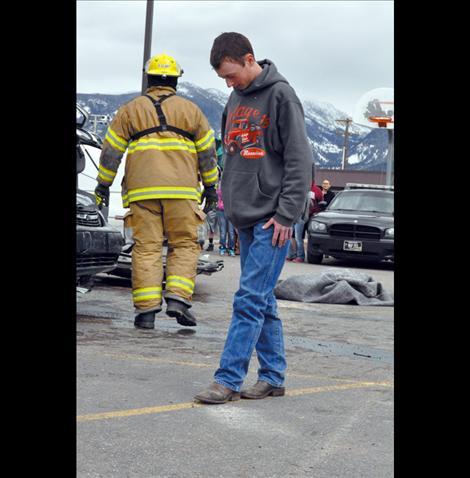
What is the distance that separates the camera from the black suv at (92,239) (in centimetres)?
809

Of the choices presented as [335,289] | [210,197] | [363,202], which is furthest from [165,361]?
[363,202]

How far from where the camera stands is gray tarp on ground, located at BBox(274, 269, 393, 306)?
10391 millimetres

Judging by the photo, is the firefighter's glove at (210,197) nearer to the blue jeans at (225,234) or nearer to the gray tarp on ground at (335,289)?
the gray tarp on ground at (335,289)

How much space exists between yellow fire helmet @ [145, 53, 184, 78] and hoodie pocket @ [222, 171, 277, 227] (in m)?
2.80

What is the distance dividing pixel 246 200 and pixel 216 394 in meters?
1.00

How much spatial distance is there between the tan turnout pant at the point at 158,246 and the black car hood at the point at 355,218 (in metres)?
8.85

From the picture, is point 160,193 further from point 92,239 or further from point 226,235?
point 226,235

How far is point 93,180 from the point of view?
11797 millimetres

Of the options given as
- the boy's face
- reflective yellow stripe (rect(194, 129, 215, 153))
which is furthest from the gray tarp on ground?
the boy's face

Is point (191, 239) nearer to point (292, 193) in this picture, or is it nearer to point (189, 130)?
point (189, 130)

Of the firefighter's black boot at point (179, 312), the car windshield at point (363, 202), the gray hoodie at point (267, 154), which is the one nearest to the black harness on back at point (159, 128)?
the firefighter's black boot at point (179, 312)

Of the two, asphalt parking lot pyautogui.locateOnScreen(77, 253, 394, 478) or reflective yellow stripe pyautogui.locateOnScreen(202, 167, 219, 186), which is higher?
reflective yellow stripe pyautogui.locateOnScreen(202, 167, 219, 186)

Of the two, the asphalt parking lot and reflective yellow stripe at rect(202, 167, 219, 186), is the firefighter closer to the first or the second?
reflective yellow stripe at rect(202, 167, 219, 186)
